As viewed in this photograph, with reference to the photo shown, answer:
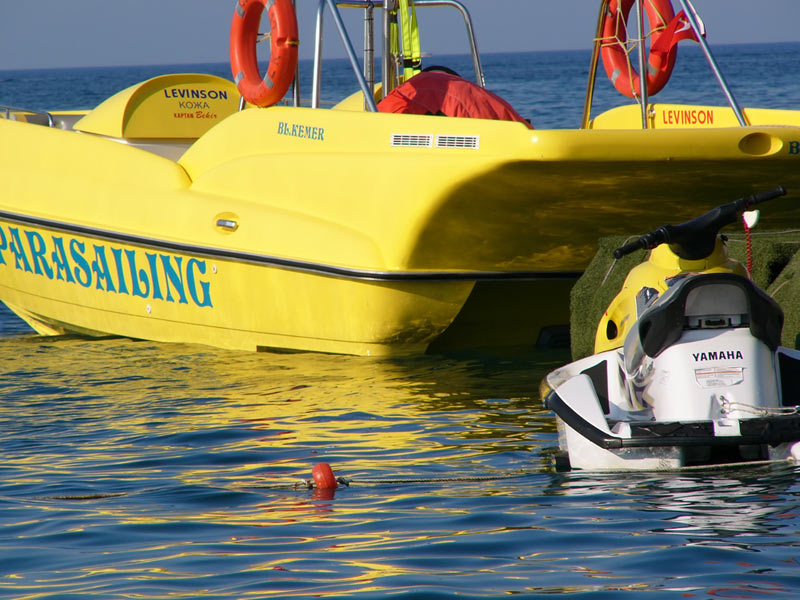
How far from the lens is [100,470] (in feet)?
15.0

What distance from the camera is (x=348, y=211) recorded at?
6.18m

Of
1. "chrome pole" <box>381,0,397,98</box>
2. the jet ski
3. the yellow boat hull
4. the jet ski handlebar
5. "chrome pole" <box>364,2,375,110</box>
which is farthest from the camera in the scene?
"chrome pole" <box>364,2,375,110</box>

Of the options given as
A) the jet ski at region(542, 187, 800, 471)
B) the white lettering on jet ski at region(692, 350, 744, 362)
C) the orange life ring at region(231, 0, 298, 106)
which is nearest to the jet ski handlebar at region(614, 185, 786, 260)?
the jet ski at region(542, 187, 800, 471)

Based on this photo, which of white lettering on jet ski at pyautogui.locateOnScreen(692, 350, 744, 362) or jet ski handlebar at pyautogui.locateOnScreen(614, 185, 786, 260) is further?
jet ski handlebar at pyautogui.locateOnScreen(614, 185, 786, 260)

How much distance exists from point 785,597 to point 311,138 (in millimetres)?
3947

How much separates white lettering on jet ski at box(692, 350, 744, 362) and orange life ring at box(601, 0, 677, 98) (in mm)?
3685

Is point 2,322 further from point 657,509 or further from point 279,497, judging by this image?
point 657,509

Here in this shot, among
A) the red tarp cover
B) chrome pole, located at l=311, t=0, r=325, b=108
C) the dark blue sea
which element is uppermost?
chrome pole, located at l=311, t=0, r=325, b=108

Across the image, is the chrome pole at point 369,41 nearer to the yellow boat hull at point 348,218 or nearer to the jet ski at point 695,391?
the yellow boat hull at point 348,218

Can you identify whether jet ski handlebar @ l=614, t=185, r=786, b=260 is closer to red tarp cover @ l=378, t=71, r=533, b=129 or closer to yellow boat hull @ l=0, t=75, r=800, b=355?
yellow boat hull @ l=0, t=75, r=800, b=355

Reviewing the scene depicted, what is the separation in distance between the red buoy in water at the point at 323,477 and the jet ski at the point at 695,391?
0.75 m

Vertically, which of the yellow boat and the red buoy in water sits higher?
the yellow boat

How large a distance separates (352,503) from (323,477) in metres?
0.18

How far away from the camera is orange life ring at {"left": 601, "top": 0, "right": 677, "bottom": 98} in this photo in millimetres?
7598
